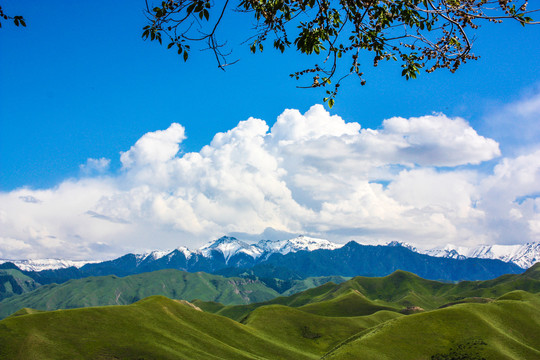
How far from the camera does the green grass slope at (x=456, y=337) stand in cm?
11094

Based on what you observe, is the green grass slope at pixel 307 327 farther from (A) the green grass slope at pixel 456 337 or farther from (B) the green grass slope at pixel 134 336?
(A) the green grass slope at pixel 456 337

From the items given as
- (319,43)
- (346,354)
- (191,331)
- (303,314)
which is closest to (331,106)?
(319,43)

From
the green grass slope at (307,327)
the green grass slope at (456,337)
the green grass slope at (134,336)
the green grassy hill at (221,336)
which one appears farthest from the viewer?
the green grass slope at (307,327)

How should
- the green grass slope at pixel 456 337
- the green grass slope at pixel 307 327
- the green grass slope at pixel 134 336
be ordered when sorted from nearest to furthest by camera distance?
the green grass slope at pixel 134 336
the green grass slope at pixel 456 337
the green grass slope at pixel 307 327

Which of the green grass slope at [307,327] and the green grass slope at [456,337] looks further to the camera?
the green grass slope at [307,327]

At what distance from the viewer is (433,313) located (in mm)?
134250

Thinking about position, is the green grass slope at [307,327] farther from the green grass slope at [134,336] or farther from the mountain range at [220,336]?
the green grass slope at [134,336]

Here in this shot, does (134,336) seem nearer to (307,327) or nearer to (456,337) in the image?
(307,327)

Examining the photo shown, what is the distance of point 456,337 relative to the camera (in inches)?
4707

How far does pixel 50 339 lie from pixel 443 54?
120338mm

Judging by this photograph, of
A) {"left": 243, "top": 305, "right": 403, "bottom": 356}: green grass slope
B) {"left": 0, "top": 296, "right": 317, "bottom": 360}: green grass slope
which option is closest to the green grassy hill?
{"left": 0, "top": 296, "right": 317, "bottom": 360}: green grass slope

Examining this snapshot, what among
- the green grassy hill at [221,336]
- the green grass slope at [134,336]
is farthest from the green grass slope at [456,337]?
the green grass slope at [134,336]

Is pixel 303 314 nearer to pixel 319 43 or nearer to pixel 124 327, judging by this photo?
pixel 124 327

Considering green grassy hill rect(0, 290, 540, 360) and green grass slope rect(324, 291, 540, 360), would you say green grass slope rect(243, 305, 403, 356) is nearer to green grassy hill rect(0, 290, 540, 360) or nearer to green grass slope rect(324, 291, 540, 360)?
green grassy hill rect(0, 290, 540, 360)
